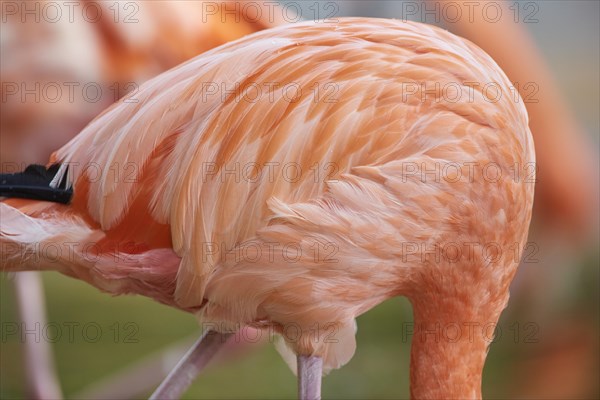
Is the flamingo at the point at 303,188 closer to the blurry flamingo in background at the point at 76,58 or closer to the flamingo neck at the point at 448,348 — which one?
the flamingo neck at the point at 448,348

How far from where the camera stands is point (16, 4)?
223cm

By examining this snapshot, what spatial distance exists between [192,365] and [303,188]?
687mm

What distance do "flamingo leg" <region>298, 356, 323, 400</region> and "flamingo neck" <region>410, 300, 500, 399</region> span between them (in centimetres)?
23

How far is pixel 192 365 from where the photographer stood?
1.97 metres

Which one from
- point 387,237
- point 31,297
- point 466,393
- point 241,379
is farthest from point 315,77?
point 241,379

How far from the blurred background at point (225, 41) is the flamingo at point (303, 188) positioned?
723 millimetres

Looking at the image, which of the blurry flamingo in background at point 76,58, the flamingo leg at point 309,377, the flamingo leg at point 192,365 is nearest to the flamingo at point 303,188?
the flamingo leg at point 309,377

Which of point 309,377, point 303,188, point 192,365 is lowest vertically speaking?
point 192,365

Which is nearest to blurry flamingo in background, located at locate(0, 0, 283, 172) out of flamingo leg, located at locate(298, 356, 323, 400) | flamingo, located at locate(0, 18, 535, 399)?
flamingo, located at locate(0, 18, 535, 399)

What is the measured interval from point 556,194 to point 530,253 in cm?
23

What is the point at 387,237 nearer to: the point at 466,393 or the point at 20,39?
the point at 466,393

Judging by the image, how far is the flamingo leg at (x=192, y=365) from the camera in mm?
1950

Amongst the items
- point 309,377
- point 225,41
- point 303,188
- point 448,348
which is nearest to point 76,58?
point 225,41

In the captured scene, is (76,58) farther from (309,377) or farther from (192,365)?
(309,377)
